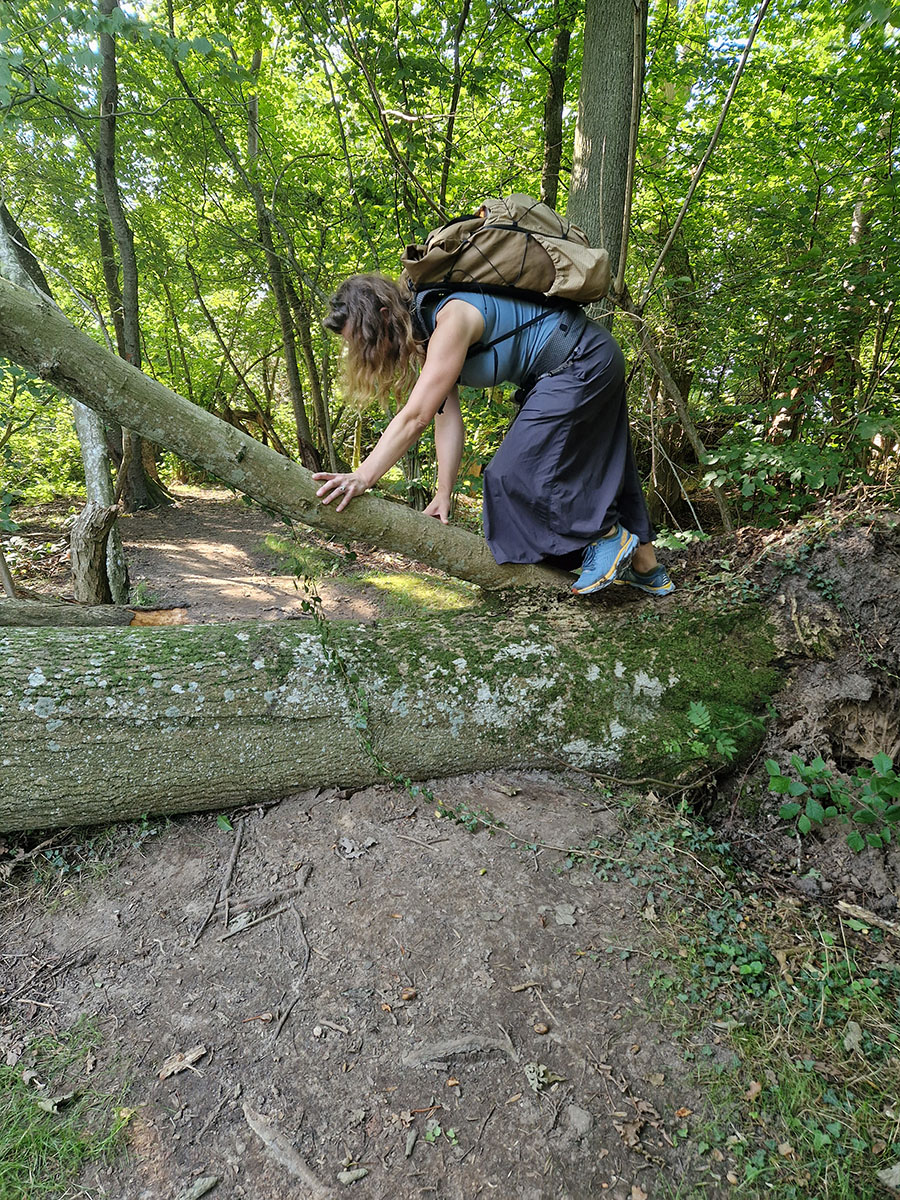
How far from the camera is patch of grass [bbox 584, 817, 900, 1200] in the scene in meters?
1.32

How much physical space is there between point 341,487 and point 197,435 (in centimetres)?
56

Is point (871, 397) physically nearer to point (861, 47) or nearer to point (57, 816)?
point (861, 47)

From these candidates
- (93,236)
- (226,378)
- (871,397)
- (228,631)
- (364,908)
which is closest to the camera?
(364,908)

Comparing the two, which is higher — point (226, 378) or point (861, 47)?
point (861, 47)

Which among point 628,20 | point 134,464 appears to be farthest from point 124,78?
point 628,20

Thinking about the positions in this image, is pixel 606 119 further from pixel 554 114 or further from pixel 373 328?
pixel 554 114

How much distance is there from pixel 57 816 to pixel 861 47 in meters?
6.58

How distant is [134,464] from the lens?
9.88m

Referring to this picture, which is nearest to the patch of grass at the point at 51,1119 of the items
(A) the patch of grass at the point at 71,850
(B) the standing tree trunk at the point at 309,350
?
(A) the patch of grass at the point at 71,850

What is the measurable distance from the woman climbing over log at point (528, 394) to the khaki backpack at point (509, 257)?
76 mm

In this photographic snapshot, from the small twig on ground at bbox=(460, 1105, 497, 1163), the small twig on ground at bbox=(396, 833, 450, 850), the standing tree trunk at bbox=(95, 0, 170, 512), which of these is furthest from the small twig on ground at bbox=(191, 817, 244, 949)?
the standing tree trunk at bbox=(95, 0, 170, 512)

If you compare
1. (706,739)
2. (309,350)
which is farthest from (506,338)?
(309,350)

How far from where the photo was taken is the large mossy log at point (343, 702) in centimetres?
217

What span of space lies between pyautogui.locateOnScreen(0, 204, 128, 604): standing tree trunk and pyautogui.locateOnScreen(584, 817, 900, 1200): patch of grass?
4247 mm
